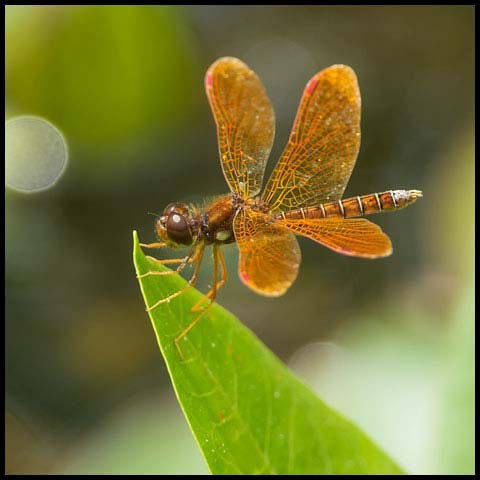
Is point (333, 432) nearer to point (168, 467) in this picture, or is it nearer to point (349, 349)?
point (168, 467)

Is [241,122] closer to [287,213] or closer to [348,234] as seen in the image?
[287,213]

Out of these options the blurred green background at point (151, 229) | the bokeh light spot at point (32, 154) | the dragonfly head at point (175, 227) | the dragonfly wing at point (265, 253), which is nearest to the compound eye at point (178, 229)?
the dragonfly head at point (175, 227)

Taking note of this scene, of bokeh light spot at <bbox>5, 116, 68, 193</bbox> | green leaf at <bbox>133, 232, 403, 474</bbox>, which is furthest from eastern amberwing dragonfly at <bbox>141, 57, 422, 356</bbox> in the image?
bokeh light spot at <bbox>5, 116, 68, 193</bbox>

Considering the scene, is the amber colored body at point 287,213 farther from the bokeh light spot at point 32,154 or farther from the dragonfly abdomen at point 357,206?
the bokeh light spot at point 32,154

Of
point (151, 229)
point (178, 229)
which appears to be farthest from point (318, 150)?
point (151, 229)

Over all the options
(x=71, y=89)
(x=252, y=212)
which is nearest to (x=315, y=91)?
(x=252, y=212)
